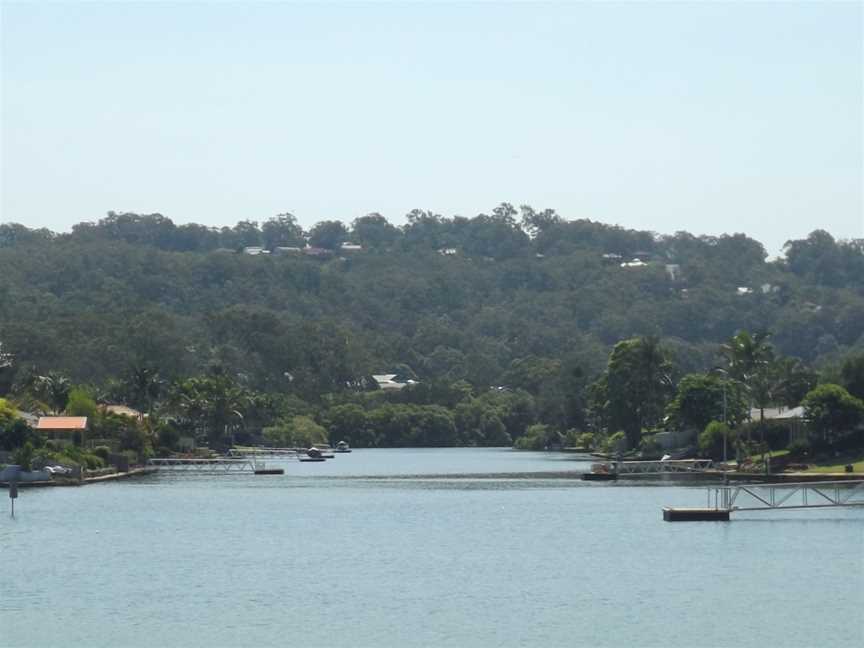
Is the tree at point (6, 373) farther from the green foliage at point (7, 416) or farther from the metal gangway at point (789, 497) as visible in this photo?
the metal gangway at point (789, 497)

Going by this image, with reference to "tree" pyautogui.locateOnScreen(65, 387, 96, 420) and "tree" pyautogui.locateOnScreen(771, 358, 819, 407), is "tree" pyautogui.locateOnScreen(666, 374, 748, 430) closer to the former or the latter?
"tree" pyautogui.locateOnScreen(771, 358, 819, 407)

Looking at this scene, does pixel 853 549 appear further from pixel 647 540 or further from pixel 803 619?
pixel 803 619

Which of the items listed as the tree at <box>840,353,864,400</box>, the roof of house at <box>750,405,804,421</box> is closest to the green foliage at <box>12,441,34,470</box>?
the roof of house at <box>750,405,804,421</box>

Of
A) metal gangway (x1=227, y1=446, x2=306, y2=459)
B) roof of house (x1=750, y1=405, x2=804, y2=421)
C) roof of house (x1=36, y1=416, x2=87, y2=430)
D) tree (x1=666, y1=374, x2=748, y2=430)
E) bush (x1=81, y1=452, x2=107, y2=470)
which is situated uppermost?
tree (x1=666, y1=374, x2=748, y2=430)

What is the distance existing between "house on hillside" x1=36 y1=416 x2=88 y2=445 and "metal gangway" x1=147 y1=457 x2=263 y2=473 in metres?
11.3

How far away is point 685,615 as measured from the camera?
A: 48.2 meters

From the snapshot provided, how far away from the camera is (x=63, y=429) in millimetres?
123938

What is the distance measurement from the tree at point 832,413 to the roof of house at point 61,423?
5470 centimetres

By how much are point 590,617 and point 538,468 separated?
88798 mm

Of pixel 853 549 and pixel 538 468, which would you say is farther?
pixel 538 468

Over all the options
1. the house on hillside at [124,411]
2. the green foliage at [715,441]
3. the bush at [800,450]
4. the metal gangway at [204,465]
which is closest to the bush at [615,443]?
the green foliage at [715,441]

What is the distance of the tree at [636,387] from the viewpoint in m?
154

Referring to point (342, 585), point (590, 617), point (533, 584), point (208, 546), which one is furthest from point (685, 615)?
point (208, 546)

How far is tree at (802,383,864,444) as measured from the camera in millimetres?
106188
